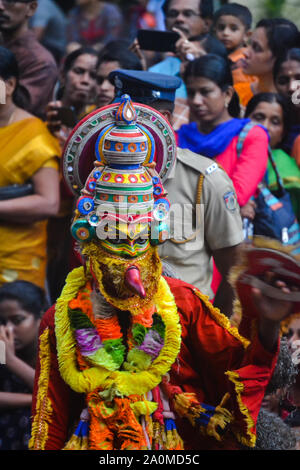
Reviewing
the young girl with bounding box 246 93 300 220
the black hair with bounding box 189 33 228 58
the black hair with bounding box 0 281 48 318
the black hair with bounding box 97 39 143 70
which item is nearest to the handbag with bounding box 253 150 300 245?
the young girl with bounding box 246 93 300 220

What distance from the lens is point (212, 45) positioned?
475cm

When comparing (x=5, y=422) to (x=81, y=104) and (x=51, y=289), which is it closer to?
(x=51, y=289)

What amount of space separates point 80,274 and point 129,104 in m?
0.59

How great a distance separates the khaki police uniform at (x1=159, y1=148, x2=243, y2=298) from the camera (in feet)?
11.7

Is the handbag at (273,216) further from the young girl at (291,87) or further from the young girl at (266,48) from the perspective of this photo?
the young girl at (266,48)

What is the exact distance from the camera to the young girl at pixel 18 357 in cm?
357

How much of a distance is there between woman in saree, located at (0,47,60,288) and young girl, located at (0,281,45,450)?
0.30 metres

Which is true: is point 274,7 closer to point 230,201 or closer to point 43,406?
point 230,201

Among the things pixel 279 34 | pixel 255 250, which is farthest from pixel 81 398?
pixel 279 34

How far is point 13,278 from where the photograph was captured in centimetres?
439

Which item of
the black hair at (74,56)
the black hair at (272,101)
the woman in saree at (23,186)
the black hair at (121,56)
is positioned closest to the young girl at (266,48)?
the black hair at (272,101)

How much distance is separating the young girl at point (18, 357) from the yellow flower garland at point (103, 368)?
0.97 metres

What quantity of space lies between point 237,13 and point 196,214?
2.23 meters

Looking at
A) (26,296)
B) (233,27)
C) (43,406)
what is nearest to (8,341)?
(26,296)
